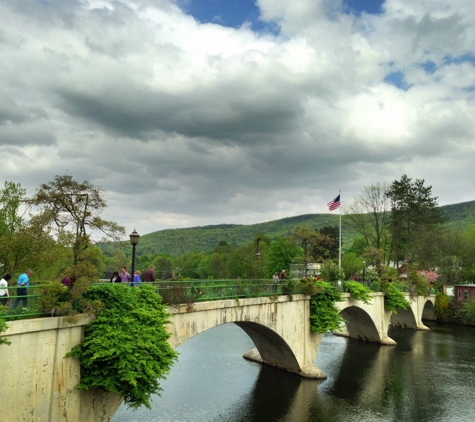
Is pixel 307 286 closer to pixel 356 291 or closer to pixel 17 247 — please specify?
pixel 356 291

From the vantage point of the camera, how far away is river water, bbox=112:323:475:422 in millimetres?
18453

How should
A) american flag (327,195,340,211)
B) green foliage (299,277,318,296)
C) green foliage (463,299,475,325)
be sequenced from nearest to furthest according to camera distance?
green foliage (299,277,318,296), american flag (327,195,340,211), green foliage (463,299,475,325)

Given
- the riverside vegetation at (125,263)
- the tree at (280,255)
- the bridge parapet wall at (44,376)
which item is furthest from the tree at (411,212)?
the bridge parapet wall at (44,376)

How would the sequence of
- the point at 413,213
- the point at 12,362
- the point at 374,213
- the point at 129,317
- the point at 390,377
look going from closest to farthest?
the point at 12,362
the point at 129,317
the point at 390,377
the point at 374,213
the point at 413,213

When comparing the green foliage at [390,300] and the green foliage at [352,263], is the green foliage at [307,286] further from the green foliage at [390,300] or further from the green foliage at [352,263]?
the green foliage at [352,263]

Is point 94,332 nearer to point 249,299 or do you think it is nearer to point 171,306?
point 171,306

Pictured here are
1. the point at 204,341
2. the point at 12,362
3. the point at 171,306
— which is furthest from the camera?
the point at 204,341

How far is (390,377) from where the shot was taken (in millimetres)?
25234

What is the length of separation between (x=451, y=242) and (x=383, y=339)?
30296 mm

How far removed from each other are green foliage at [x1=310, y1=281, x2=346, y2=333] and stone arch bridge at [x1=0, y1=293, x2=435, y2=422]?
45 centimetres

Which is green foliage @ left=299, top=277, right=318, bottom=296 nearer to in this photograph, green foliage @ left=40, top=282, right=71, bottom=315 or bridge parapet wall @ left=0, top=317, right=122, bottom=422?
bridge parapet wall @ left=0, top=317, right=122, bottom=422

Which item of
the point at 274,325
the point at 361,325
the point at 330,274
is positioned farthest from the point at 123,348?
the point at 361,325

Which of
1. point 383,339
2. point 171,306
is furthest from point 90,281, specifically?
point 383,339

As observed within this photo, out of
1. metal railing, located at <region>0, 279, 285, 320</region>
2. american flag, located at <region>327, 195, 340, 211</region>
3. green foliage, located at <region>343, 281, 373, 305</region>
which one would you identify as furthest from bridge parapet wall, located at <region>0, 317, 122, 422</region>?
american flag, located at <region>327, 195, 340, 211</region>
